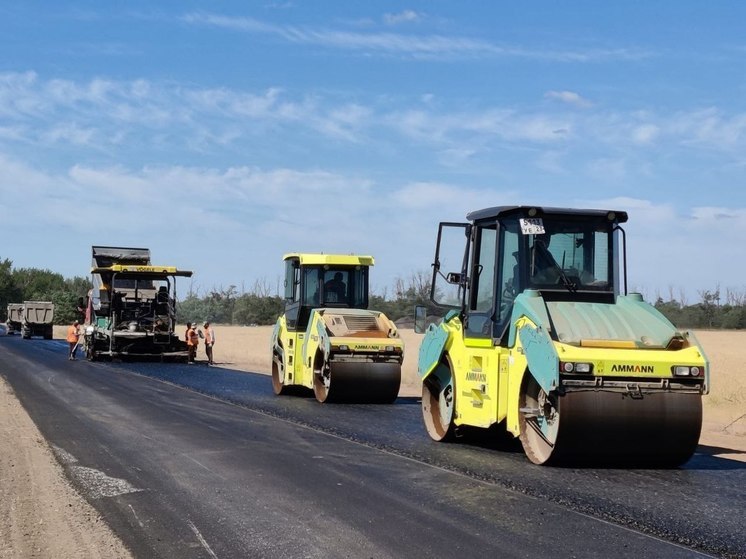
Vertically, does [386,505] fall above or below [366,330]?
below

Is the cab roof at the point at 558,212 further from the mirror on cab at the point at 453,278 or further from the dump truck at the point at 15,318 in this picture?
the dump truck at the point at 15,318

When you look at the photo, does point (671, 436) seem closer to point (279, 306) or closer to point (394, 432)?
point (394, 432)

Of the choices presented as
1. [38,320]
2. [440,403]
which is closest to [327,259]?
[440,403]

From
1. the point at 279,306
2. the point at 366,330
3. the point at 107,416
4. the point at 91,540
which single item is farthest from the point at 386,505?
the point at 279,306

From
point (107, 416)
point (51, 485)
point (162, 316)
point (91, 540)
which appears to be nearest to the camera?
point (91, 540)

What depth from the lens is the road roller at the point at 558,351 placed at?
913 cm

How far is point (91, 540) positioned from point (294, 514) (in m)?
1.56

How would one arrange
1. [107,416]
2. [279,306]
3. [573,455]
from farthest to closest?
[279,306] → [107,416] → [573,455]

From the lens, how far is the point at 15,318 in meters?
65.9

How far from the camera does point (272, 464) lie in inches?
394

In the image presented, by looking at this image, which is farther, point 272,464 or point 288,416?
point 288,416

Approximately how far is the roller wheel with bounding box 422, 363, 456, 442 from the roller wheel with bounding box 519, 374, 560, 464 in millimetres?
1666

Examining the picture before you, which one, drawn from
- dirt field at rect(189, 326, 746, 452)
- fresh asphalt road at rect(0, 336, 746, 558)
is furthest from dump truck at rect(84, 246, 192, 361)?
fresh asphalt road at rect(0, 336, 746, 558)

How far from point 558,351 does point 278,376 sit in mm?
11081
